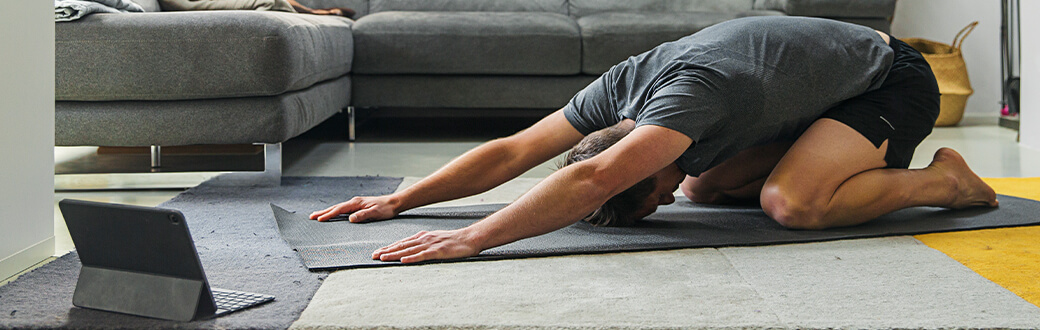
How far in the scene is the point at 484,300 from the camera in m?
1.17

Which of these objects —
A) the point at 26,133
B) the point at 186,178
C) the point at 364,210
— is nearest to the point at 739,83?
the point at 364,210

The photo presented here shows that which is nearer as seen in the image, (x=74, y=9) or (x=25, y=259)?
(x=25, y=259)

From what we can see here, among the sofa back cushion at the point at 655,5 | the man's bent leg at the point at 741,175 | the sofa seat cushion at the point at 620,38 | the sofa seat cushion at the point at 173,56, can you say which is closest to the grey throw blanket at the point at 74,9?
the sofa seat cushion at the point at 173,56

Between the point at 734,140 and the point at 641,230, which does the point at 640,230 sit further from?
the point at 734,140

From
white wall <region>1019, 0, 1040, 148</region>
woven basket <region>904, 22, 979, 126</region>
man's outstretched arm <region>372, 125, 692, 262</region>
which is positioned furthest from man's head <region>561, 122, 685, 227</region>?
woven basket <region>904, 22, 979, 126</region>

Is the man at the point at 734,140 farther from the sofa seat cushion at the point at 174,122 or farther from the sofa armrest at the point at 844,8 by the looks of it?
the sofa armrest at the point at 844,8

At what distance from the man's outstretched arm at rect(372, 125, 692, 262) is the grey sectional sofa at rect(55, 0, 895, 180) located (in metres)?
1.00

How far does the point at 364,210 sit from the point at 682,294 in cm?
75

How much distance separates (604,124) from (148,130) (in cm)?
117

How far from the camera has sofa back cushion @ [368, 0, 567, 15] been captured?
4.00 meters

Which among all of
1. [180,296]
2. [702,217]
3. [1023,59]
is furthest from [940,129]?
[180,296]

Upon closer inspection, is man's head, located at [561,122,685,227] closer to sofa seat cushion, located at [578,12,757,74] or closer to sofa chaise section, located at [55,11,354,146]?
sofa chaise section, located at [55,11,354,146]

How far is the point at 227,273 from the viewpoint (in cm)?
134

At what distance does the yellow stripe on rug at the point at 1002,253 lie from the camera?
128 cm
